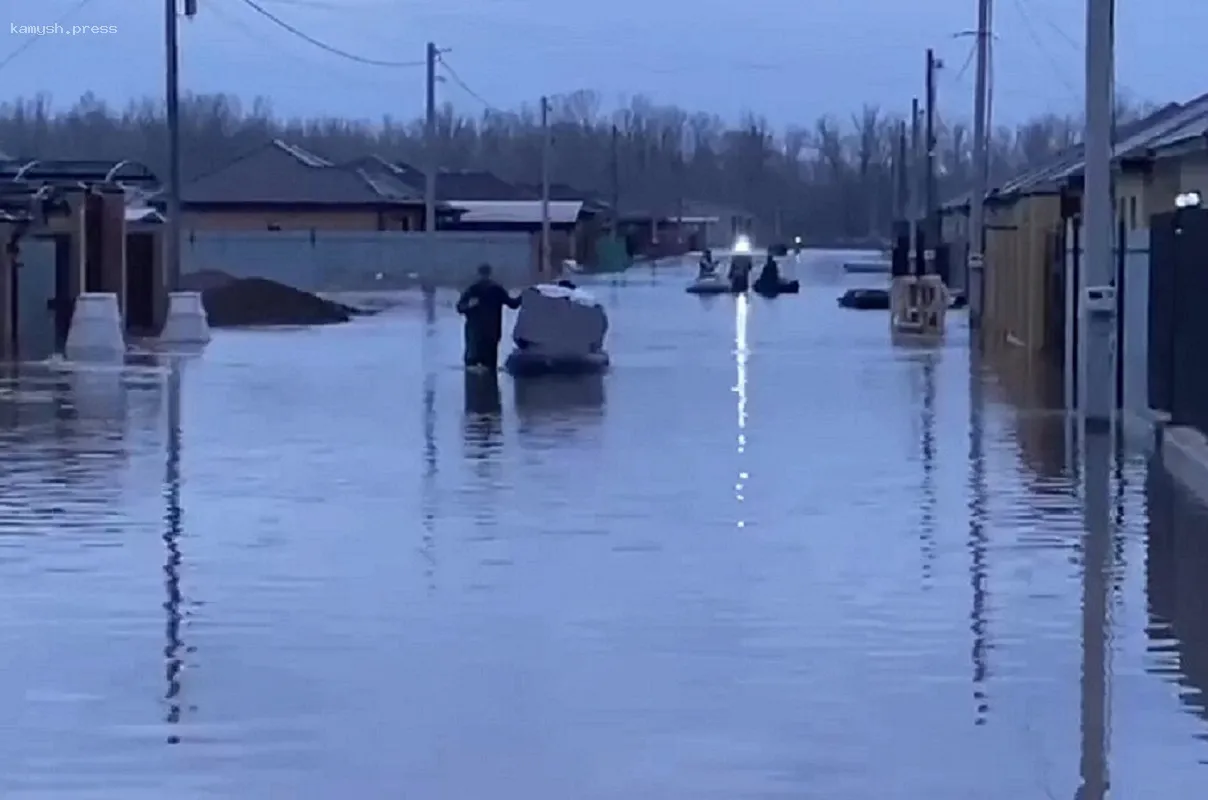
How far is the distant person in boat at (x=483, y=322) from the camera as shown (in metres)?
34.0

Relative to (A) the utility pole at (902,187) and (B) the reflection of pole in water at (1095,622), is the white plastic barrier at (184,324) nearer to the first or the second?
(B) the reflection of pole in water at (1095,622)

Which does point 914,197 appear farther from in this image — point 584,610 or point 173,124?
point 584,610

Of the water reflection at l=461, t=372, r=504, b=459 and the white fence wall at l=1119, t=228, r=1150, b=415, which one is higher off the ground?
the white fence wall at l=1119, t=228, r=1150, b=415

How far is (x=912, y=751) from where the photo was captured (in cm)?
978

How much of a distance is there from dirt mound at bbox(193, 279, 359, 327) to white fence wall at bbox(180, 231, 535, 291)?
28.3m

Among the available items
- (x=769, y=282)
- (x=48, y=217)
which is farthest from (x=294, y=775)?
(x=769, y=282)

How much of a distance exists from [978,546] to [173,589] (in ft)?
15.9

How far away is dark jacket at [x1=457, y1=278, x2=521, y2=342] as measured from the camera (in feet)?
111

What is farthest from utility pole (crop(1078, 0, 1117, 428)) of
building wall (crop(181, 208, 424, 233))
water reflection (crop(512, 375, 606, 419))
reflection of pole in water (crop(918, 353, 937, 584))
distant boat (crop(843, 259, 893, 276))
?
building wall (crop(181, 208, 424, 233))

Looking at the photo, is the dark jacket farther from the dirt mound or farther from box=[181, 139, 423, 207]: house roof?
box=[181, 139, 423, 207]: house roof

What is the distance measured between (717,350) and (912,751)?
31.0 metres

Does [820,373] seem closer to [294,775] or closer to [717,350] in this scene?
[717,350]

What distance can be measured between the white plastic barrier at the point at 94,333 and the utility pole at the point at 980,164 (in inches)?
856

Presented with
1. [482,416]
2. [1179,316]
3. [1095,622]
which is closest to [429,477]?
[1179,316]
